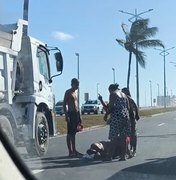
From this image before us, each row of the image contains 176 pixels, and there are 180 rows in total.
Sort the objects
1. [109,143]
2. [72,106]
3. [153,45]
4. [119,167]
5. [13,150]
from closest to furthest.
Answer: [13,150] < [119,167] < [109,143] < [72,106] < [153,45]

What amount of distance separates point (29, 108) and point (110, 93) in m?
1.80

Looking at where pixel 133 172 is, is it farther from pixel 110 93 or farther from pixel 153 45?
pixel 153 45

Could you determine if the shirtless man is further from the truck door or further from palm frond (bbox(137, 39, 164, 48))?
palm frond (bbox(137, 39, 164, 48))

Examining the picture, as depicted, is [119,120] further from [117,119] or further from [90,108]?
[90,108]

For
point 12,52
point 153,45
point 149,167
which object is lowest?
point 149,167

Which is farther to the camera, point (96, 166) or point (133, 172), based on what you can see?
point (96, 166)

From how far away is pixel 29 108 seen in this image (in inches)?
469

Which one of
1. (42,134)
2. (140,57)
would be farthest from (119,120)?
(140,57)

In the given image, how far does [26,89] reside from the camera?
12.0 metres

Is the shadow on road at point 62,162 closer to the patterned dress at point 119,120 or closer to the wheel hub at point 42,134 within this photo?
the wheel hub at point 42,134

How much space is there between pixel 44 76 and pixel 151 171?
4.23 metres

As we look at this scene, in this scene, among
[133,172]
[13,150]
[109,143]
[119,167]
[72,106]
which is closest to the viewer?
[13,150]

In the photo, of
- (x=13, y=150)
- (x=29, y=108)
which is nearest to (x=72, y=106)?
(x=29, y=108)

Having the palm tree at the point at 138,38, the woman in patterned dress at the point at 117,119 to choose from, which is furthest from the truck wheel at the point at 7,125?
the palm tree at the point at 138,38
